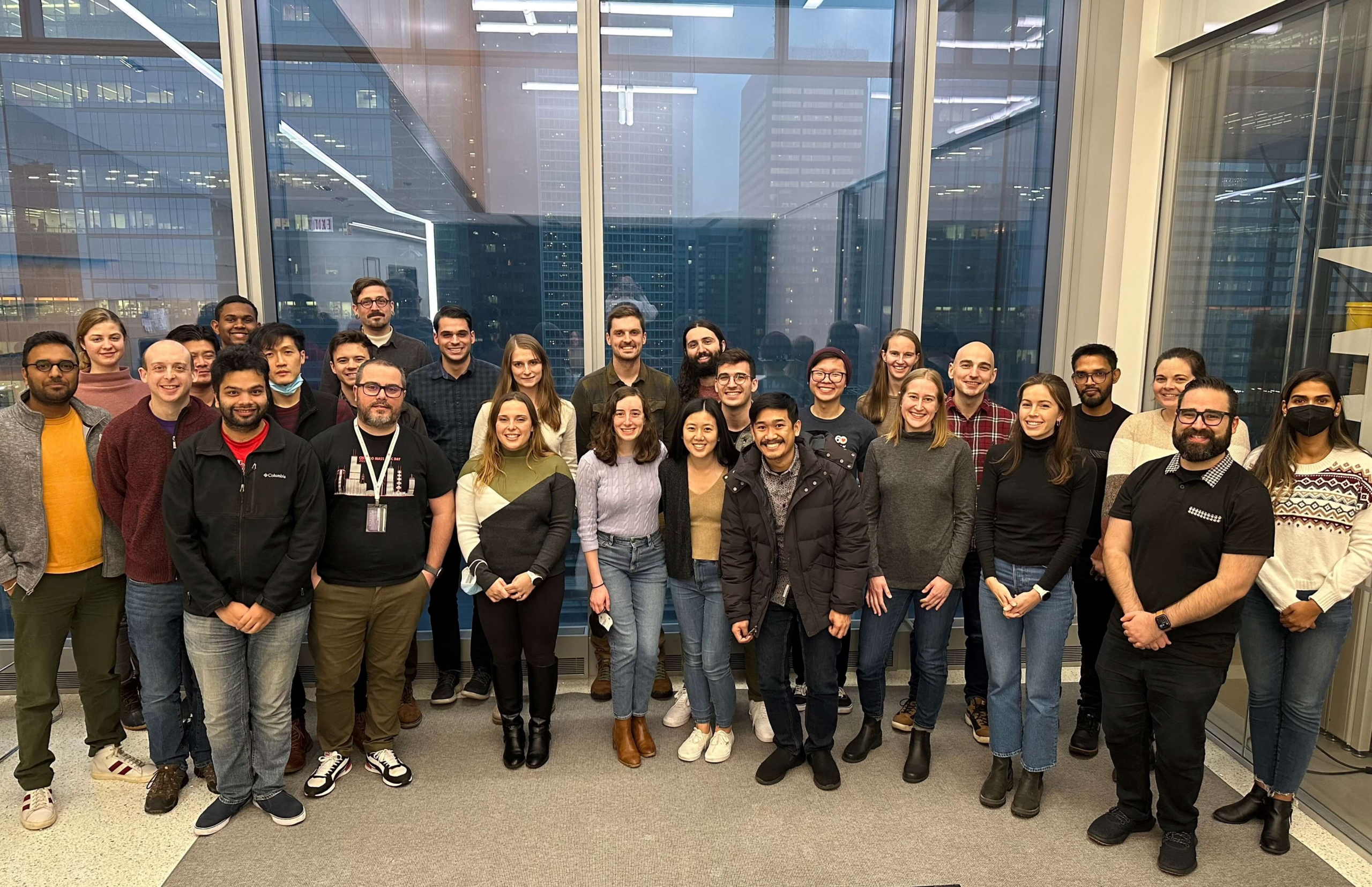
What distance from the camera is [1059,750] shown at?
141 inches

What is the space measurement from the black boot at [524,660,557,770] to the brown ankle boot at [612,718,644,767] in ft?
0.96

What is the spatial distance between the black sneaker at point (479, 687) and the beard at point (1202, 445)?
3.19m

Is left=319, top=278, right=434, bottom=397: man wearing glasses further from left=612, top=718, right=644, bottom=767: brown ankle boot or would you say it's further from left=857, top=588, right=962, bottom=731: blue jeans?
left=857, top=588, right=962, bottom=731: blue jeans

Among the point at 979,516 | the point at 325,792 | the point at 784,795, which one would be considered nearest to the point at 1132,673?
the point at 979,516

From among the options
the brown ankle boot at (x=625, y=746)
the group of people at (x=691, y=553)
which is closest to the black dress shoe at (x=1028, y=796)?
the group of people at (x=691, y=553)

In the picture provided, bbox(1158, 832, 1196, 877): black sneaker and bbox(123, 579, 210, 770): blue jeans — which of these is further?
bbox(123, 579, 210, 770): blue jeans

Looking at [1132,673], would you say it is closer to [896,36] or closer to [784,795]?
[784,795]

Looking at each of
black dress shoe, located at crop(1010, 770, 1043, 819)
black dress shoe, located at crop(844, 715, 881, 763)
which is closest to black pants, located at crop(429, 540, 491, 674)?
black dress shoe, located at crop(844, 715, 881, 763)

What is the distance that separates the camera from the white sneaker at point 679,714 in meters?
3.79

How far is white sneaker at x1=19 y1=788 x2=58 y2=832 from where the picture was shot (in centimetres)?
300

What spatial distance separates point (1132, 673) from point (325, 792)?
306 cm

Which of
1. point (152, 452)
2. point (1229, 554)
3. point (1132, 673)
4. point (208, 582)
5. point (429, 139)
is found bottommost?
point (1132, 673)

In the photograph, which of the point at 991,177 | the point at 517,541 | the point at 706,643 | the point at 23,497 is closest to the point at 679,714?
the point at 706,643

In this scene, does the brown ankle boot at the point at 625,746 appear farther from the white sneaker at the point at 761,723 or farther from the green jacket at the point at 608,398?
the green jacket at the point at 608,398
